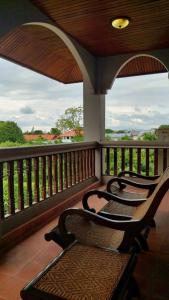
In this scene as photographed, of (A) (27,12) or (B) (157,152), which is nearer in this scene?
(A) (27,12)

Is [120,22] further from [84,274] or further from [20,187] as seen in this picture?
[84,274]

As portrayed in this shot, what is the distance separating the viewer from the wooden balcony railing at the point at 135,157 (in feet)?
15.6

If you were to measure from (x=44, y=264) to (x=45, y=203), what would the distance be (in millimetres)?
1139

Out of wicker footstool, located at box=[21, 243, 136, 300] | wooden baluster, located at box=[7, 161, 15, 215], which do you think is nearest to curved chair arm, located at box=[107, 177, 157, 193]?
wooden baluster, located at box=[7, 161, 15, 215]

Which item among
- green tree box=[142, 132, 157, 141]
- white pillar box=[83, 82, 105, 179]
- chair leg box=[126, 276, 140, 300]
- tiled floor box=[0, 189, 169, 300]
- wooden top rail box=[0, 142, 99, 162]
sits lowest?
tiled floor box=[0, 189, 169, 300]

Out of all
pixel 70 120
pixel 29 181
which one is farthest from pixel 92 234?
pixel 70 120

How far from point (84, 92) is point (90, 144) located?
1222mm

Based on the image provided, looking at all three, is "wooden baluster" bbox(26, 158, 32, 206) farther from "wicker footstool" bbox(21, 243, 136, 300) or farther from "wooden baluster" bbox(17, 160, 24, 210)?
"wicker footstool" bbox(21, 243, 136, 300)

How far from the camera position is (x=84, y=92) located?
16.6 feet

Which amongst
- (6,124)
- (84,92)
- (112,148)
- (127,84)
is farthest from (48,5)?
(127,84)

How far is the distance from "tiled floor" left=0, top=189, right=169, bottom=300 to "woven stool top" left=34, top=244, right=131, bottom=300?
55 centimetres

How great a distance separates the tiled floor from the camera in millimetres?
1718

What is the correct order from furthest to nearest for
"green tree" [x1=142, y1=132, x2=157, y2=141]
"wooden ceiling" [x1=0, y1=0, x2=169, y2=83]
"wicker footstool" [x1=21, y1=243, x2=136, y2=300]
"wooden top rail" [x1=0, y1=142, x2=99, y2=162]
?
"green tree" [x1=142, y1=132, x2=157, y2=141], "wooden ceiling" [x1=0, y1=0, x2=169, y2=83], "wooden top rail" [x1=0, y1=142, x2=99, y2=162], "wicker footstool" [x1=21, y1=243, x2=136, y2=300]

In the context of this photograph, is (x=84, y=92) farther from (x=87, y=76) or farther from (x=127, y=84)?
(x=127, y=84)
